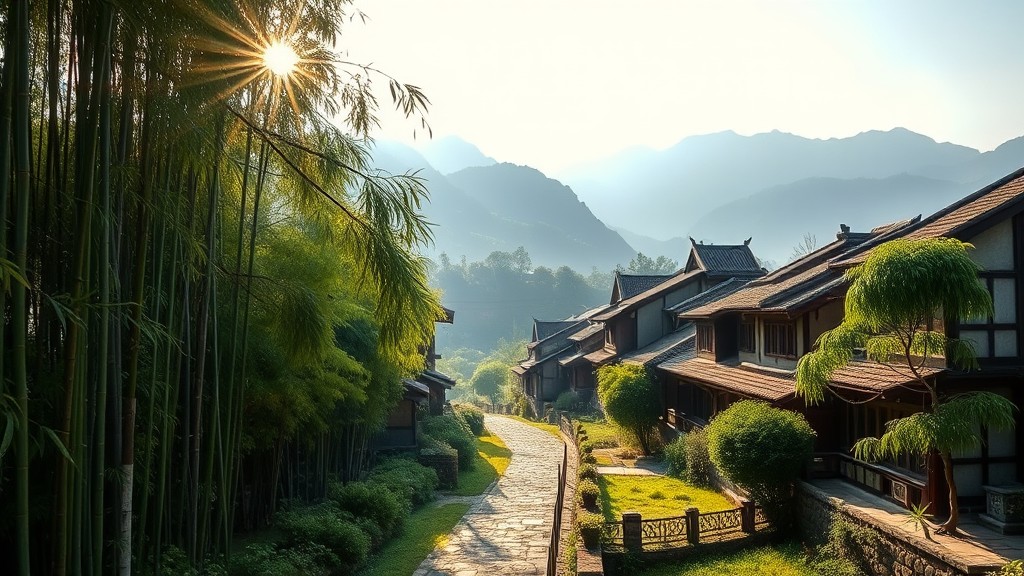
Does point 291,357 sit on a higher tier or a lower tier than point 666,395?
higher

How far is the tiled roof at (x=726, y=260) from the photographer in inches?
1143

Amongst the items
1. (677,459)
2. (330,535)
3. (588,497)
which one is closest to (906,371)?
(588,497)

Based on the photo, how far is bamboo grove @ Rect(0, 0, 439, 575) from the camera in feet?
13.8

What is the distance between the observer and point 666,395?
76.2 ft

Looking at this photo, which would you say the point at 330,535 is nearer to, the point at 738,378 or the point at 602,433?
the point at 738,378

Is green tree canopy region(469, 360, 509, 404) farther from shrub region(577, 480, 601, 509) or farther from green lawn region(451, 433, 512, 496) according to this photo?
shrub region(577, 480, 601, 509)

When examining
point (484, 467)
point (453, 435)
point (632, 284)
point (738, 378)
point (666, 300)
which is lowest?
point (484, 467)

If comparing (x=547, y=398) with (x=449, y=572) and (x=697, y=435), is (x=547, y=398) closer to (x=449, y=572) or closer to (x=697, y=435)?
(x=697, y=435)

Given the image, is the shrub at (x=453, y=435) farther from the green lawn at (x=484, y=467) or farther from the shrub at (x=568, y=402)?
the shrub at (x=568, y=402)

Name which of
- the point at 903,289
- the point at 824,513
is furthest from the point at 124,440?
the point at 824,513

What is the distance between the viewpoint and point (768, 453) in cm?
1249

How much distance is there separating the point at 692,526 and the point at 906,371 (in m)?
4.67

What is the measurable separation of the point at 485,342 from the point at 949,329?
11298 centimetres

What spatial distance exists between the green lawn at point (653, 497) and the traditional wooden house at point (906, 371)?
264 centimetres
